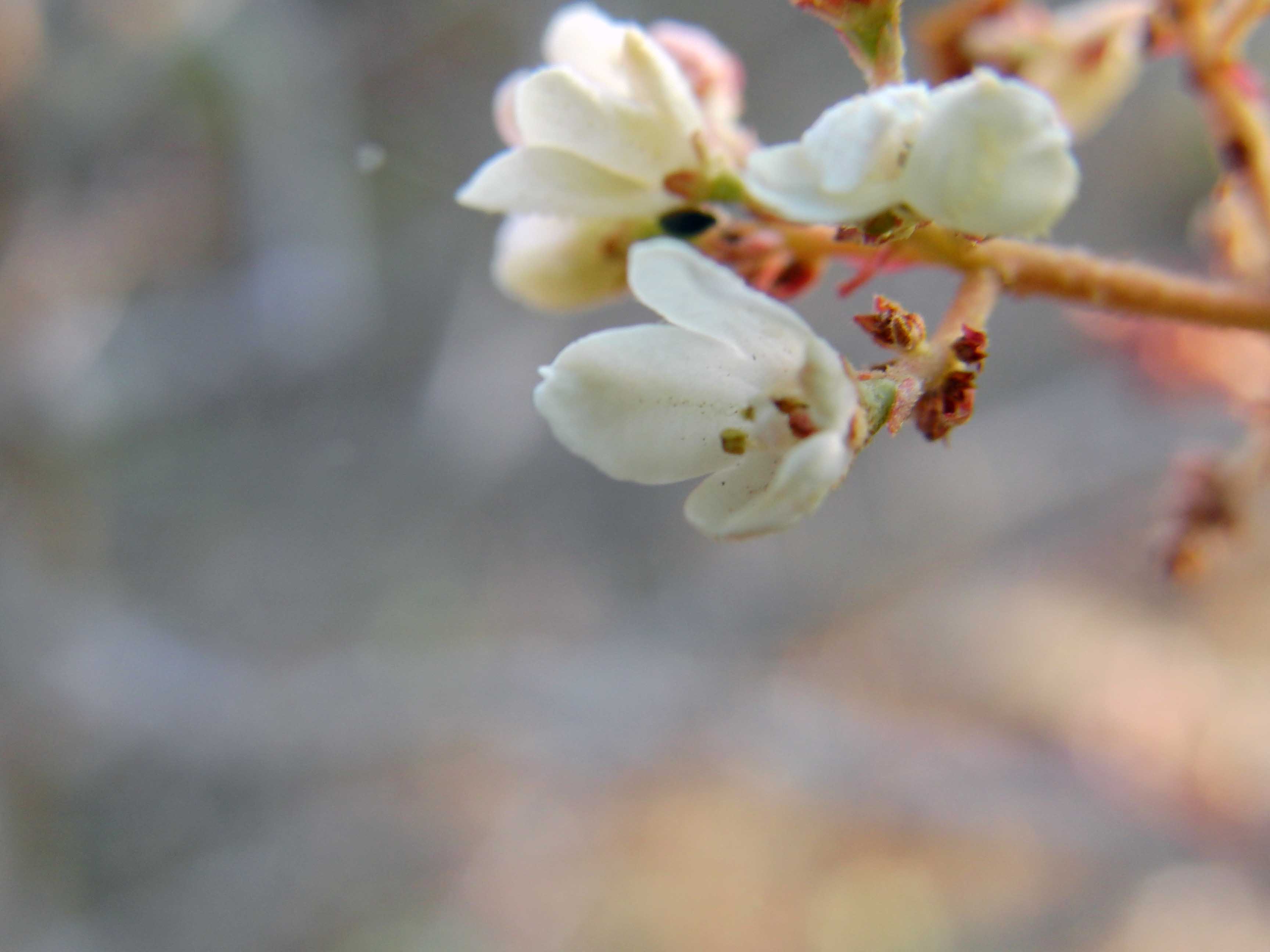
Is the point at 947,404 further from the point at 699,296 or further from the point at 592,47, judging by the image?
the point at 592,47

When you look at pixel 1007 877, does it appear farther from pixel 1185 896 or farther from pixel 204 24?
pixel 204 24

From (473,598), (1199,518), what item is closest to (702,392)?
(1199,518)

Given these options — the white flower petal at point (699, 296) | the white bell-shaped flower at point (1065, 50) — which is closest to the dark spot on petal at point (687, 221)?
the white flower petal at point (699, 296)

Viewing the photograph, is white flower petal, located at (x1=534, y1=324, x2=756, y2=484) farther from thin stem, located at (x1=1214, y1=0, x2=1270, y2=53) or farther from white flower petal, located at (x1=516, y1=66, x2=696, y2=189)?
thin stem, located at (x1=1214, y1=0, x2=1270, y2=53)

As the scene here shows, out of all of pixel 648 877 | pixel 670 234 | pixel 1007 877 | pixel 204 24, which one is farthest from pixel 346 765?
pixel 670 234

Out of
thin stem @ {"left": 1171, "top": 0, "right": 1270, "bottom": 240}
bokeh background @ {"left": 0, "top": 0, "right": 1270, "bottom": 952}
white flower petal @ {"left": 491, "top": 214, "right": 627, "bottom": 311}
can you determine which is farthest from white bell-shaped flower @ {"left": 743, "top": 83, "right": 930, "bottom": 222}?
bokeh background @ {"left": 0, "top": 0, "right": 1270, "bottom": 952}

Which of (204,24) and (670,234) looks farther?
(204,24)

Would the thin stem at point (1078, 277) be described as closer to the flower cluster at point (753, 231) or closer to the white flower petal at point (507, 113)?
the flower cluster at point (753, 231)
